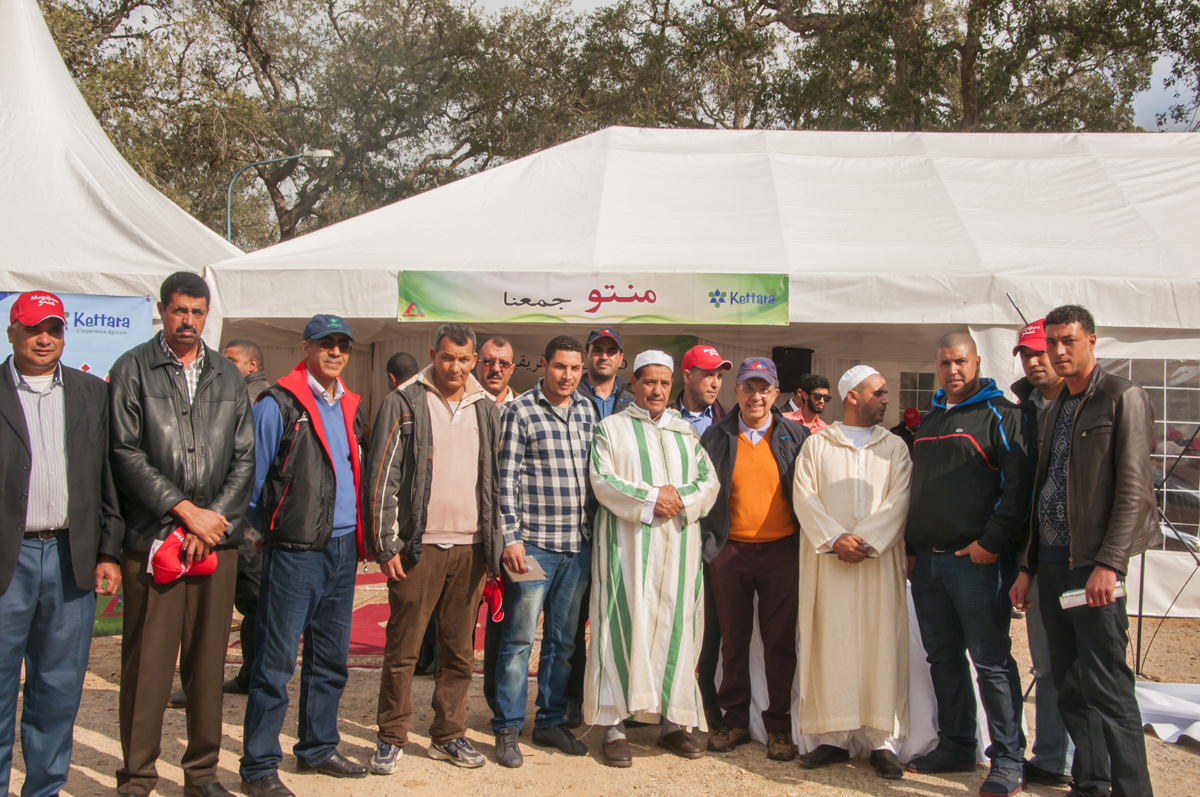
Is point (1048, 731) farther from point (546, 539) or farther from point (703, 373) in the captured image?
point (546, 539)

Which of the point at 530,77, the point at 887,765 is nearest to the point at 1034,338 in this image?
the point at 887,765

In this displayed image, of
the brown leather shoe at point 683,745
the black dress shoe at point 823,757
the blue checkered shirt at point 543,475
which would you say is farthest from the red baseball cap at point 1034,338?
the brown leather shoe at point 683,745

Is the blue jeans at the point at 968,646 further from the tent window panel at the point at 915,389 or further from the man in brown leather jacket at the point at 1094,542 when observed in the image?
the tent window panel at the point at 915,389

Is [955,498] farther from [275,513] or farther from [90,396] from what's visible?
[90,396]

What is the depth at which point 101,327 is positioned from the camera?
607cm

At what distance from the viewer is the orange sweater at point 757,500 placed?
12.3ft

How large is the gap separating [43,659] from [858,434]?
124 inches

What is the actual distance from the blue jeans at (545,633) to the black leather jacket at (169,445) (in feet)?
3.76

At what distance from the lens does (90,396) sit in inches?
119

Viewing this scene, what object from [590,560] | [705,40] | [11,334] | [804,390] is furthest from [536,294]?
[705,40]

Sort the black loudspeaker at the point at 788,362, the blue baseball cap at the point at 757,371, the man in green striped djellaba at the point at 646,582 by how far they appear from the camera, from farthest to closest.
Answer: the black loudspeaker at the point at 788,362
the blue baseball cap at the point at 757,371
the man in green striped djellaba at the point at 646,582

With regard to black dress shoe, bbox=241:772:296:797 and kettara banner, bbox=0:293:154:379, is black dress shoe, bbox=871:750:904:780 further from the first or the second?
kettara banner, bbox=0:293:154:379

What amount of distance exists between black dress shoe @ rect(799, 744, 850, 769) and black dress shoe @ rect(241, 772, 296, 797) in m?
2.02

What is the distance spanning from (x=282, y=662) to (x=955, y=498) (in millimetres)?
2660
